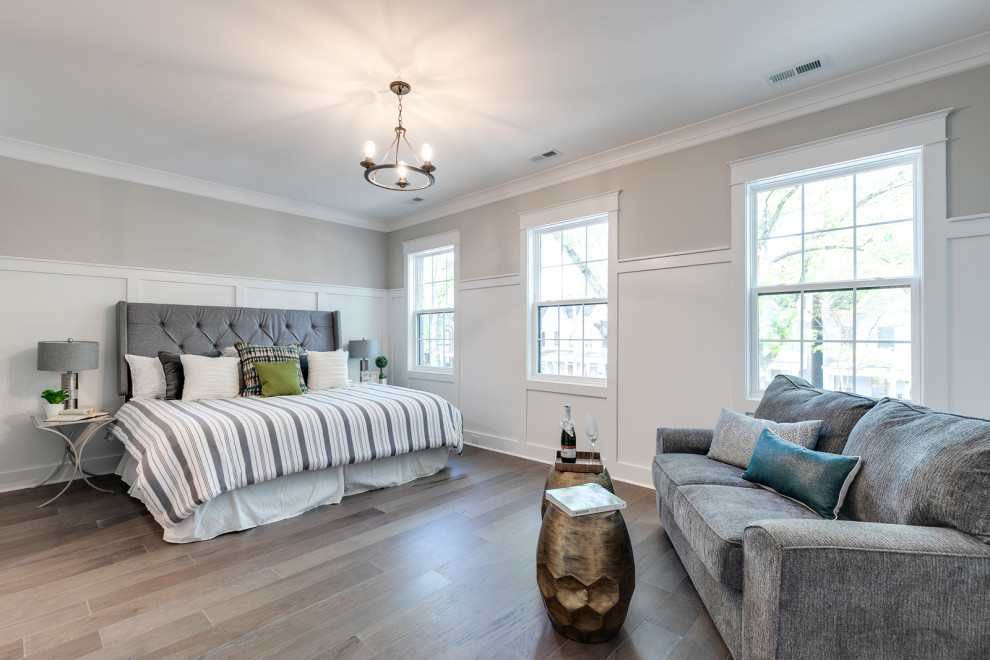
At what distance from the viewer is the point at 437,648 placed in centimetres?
170

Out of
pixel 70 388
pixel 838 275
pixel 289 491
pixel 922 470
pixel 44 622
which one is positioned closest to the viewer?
pixel 922 470

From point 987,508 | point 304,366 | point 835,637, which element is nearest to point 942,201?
point 987,508

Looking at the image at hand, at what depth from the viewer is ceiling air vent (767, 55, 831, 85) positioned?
8.27 feet

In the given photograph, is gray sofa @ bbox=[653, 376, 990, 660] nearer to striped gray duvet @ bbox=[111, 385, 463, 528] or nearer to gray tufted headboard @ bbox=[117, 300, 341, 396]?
striped gray duvet @ bbox=[111, 385, 463, 528]

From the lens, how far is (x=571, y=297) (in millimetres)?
4184

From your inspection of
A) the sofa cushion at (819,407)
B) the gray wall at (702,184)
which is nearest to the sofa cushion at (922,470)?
the sofa cushion at (819,407)

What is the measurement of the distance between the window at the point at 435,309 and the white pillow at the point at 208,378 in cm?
219

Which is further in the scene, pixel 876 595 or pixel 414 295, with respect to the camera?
pixel 414 295

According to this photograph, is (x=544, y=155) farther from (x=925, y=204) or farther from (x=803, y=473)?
(x=803, y=473)

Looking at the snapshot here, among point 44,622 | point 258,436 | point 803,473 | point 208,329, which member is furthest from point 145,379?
point 803,473

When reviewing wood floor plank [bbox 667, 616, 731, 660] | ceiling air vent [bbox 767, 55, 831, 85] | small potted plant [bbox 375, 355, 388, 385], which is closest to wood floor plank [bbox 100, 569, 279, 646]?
wood floor plank [bbox 667, 616, 731, 660]

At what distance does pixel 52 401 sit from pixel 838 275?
18.1 ft

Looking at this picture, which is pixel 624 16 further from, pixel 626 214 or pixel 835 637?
pixel 835 637

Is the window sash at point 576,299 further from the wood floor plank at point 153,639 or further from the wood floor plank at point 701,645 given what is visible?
the wood floor plank at point 153,639
